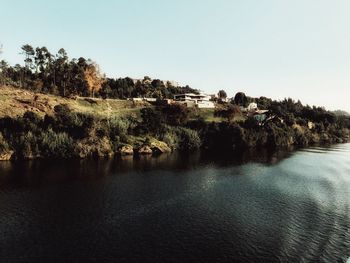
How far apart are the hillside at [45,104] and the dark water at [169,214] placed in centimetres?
3183

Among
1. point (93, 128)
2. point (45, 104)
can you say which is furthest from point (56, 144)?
point (45, 104)

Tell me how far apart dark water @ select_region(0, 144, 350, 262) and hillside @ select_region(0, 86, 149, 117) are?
31.8 metres

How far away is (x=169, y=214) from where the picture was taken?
193 ft

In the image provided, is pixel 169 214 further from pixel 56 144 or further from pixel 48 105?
pixel 48 105

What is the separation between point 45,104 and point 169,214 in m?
96.2

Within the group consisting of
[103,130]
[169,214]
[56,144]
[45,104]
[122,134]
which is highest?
[45,104]

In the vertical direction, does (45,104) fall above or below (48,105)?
above

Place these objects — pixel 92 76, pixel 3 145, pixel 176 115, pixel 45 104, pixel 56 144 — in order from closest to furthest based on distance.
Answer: pixel 3 145 < pixel 56 144 < pixel 45 104 < pixel 92 76 < pixel 176 115

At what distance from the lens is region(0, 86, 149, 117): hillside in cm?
12139

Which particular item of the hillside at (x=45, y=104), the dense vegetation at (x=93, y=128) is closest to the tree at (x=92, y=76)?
the dense vegetation at (x=93, y=128)

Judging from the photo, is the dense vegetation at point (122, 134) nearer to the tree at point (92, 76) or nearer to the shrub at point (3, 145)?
the shrub at point (3, 145)

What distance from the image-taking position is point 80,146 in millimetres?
117812

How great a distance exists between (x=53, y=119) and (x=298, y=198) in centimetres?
9476

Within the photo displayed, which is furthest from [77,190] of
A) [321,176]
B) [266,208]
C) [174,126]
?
[174,126]
